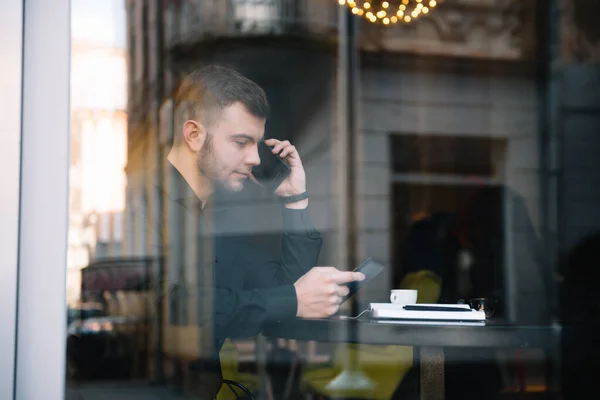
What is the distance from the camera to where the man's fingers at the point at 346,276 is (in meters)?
2.18

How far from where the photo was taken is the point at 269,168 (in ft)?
7.89

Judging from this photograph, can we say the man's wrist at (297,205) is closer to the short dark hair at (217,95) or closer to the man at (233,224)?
the man at (233,224)

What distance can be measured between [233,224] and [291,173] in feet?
1.03

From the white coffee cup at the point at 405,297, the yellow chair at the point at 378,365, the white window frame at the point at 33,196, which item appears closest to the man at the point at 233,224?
the white coffee cup at the point at 405,297

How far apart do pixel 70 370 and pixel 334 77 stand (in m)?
6.94

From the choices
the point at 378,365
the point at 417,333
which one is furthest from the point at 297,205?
the point at 378,365

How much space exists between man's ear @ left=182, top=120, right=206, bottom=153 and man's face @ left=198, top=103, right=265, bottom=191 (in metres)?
0.02

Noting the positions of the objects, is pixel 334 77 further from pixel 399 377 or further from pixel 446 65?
pixel 399 377

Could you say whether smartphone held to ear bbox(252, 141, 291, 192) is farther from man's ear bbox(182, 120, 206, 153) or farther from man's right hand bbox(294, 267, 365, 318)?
man's right hand bbox(294, 267, 365, 318)

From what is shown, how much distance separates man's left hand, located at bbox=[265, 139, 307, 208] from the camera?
7.84 ft

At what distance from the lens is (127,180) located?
7.23m

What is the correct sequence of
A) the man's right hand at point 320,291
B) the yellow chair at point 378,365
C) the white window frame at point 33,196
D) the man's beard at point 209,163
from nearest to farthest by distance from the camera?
the white window frame at point 33,196, the man's right hand at point 320,291, the man's beard at point 209,163, the yellow chair at point 378,365

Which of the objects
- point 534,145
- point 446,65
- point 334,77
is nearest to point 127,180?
point 334,77

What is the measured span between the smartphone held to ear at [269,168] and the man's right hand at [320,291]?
0.38 metres
